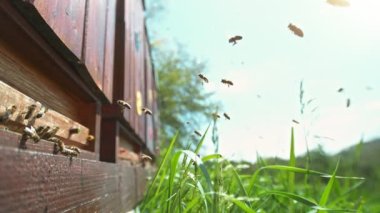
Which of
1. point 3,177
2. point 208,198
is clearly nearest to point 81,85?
point 208,198

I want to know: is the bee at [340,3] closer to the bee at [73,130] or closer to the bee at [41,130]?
the bee at [41,130]

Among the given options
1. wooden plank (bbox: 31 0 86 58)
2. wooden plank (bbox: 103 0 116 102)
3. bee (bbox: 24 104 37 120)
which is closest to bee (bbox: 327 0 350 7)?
wooden plank (bbox: 31 0 86 58)

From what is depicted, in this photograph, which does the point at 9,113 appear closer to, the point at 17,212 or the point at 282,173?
the point at 17,212

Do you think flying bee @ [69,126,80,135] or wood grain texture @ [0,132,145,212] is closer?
wood grain texture @ [0,132,145,212]

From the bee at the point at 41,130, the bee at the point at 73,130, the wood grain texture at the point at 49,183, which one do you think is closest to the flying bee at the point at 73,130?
the bee at the point at 73,130

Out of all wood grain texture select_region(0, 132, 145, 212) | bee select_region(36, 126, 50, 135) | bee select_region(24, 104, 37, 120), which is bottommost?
wood grain texture select_region(0, 132, 145, 212)

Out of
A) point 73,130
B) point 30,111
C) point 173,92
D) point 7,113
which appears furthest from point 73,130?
point 173,92

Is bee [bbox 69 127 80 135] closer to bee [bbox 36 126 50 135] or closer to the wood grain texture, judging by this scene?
the wood grain texture

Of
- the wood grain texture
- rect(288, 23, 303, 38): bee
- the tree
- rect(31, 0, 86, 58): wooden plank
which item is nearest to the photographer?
the wood grain texture
